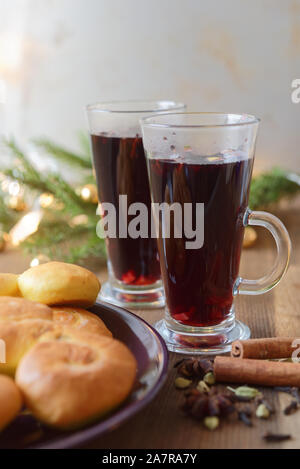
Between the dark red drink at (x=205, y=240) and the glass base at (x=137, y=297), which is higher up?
the dark red drink at (x=205, y=240)

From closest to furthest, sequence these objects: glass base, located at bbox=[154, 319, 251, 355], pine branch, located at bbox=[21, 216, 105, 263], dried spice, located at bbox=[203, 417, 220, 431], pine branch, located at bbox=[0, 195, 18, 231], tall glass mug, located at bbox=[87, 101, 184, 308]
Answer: dried spice, located at bbox=[203, 417, 220, 431]
glass base, located at bbox=[154, 319, 251, 355]
tall glass mug, located at bbox=[87, 101, 184, 308]
pine branch, located at bbox=[21, 216, 105, 263]
pine branch, located at bbox=[0, 195, 18, 231]

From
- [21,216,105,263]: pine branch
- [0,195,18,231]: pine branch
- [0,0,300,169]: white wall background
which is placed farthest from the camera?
[0,0,300,169]: white wall background

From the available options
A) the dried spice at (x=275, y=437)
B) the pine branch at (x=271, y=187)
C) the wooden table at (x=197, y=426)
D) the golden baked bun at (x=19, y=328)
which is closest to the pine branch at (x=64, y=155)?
the pine branch at (x=271, y=187)

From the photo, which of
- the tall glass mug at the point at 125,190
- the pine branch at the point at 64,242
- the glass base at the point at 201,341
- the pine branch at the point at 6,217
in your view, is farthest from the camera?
the pine branch at the point at 6,217

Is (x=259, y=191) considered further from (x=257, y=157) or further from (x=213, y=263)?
(x=213, y=263)

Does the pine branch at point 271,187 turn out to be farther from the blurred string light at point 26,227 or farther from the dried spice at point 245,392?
the dried spice at point 245,392

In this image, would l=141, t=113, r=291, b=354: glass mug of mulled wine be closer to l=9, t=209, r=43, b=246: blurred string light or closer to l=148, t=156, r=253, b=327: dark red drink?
l=148, t=156, r=253, b=327: dark red drink

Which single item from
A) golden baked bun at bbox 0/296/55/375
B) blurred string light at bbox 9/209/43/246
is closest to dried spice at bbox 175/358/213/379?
golden baked bun at bbox 0/296/55/375
